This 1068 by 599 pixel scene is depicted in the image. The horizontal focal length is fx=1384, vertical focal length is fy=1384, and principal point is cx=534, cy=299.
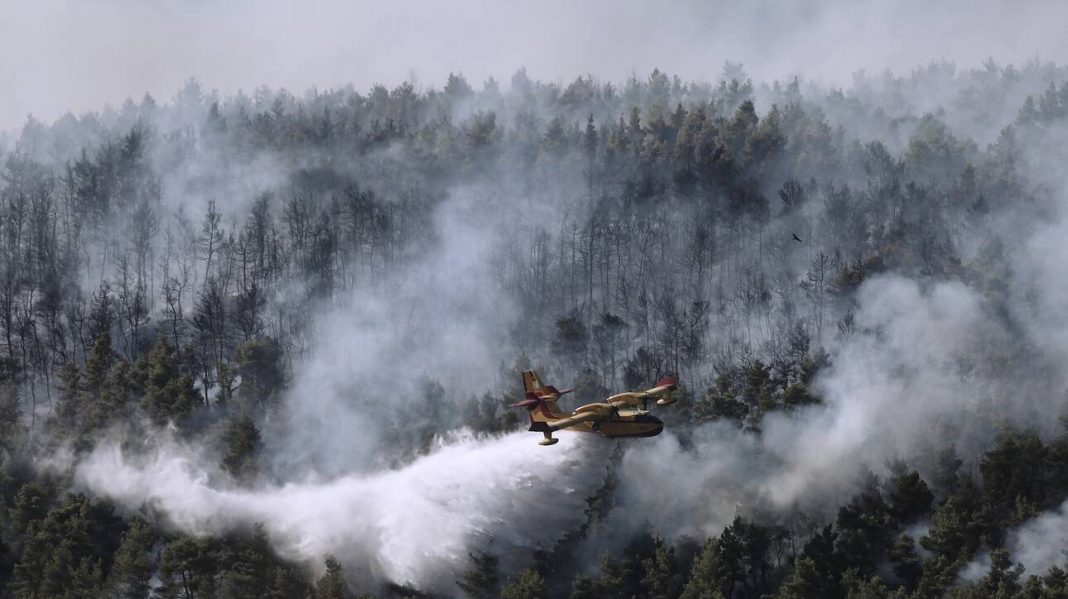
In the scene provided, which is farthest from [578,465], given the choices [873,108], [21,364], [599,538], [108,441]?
[873,108]

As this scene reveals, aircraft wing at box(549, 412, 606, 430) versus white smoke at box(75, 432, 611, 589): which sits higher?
aircraft wing at box(549, 412, 606, 430)

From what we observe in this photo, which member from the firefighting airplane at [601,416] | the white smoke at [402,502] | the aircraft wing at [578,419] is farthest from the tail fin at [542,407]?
the white smoke at [402,502]

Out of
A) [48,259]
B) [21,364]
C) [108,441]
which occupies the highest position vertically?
[48,259]

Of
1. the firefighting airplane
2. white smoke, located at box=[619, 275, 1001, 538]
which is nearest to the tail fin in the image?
the firefighting airplane

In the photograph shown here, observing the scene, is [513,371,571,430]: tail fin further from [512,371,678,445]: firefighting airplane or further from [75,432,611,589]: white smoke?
[75,432,611,589]: white smoke

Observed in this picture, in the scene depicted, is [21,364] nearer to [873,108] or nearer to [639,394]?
[639,394]

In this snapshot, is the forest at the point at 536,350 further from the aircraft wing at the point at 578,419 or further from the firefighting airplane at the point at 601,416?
the aircraft wing at the point at 578,419

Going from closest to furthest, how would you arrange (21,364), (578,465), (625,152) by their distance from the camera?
(578,465)
(21,364)
(625,152)
